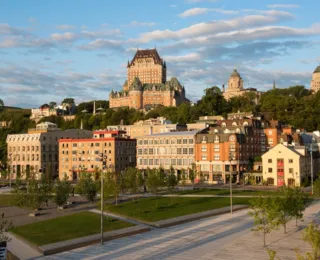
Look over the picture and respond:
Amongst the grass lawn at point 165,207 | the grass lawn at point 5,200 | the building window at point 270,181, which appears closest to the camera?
the grass lawn at point 165,207

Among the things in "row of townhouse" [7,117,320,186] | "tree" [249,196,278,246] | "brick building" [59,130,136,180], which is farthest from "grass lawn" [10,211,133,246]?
"brick building" [59,130,136,180]

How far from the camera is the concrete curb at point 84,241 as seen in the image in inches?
1613

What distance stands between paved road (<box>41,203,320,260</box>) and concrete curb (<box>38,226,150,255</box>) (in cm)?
102

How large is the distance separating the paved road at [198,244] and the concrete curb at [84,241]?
3.34ft

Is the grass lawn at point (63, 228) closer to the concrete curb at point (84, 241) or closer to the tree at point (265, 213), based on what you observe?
the concrete curb at point (84, 241)

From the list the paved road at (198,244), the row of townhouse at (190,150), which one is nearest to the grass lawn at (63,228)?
the paved road at (198,244)

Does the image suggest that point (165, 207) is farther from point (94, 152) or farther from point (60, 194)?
point (94, 152)

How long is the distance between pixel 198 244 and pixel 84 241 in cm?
1098

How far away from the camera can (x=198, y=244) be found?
4191 cm

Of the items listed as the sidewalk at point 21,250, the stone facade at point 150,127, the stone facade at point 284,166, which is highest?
the stone facade at point 150,127

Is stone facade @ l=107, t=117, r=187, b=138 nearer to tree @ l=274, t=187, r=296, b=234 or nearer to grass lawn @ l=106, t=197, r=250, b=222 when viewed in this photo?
grass lawn @ l=106, t=197, r=250, b=222

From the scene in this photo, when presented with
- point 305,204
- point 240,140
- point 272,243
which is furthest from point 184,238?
point 240,140

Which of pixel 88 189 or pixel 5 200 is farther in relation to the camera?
pixel 5 200

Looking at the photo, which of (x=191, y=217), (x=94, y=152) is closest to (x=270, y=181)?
(x=191, y=217)
